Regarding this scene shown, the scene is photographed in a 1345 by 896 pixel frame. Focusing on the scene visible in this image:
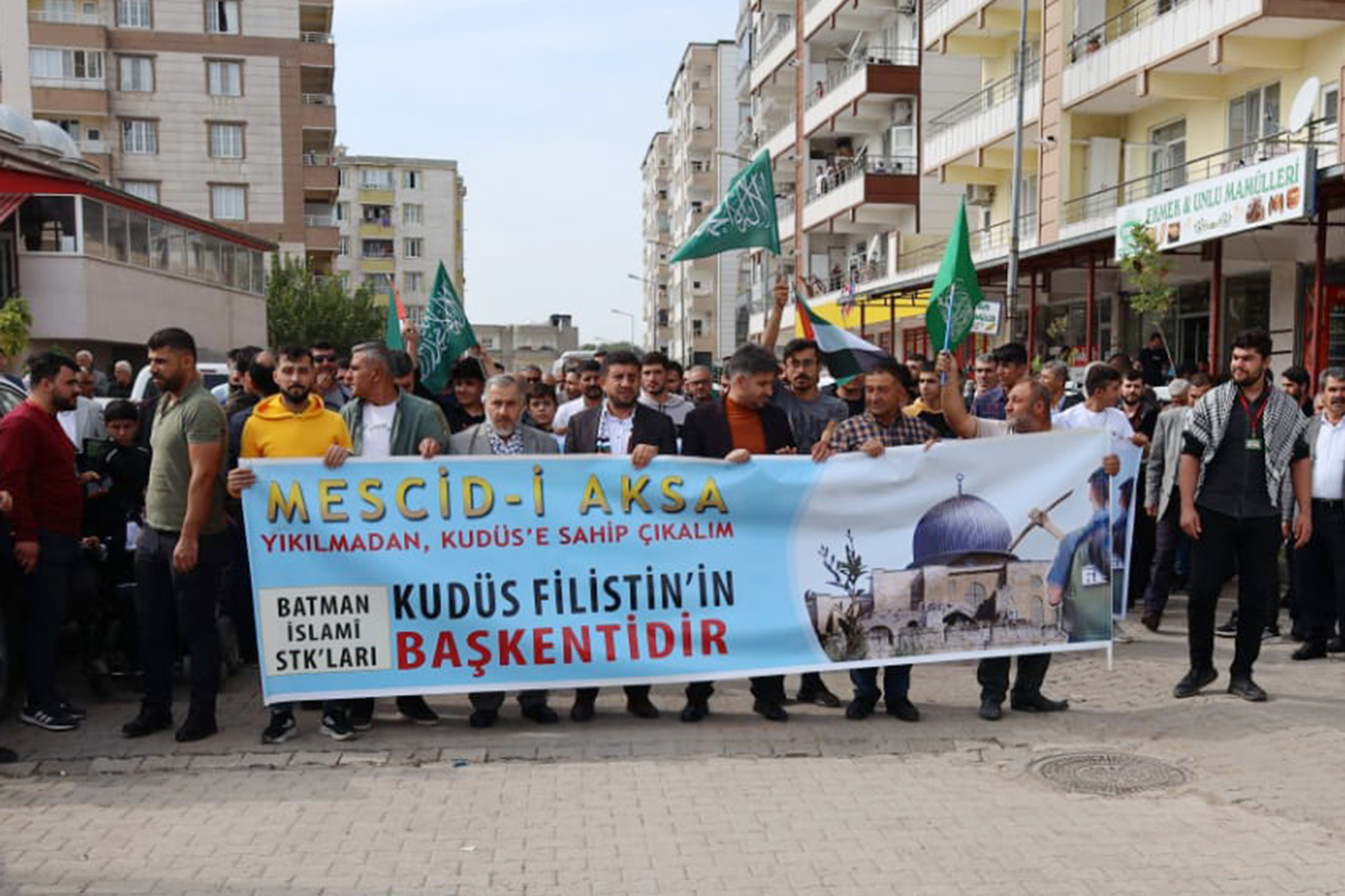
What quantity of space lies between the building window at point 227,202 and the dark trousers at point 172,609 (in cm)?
5360

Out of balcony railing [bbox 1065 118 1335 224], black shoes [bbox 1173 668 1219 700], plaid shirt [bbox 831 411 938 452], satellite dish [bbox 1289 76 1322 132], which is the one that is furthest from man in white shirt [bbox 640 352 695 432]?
satellite dish [bbox 1289 76 1322 132]

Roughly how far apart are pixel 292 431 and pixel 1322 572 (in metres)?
6.85

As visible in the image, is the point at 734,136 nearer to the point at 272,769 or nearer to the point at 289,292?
the point at 289,292

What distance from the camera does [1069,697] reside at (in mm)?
7496

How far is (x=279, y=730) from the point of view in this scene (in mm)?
6566

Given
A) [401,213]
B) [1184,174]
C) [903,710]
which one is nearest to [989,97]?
[1184,174]

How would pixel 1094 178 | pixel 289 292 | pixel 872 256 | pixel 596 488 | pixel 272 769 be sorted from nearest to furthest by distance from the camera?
pixel 272 769 → pixel 596 488 → pixel 1094 178 → pixel 872 256 → pixel 289 292

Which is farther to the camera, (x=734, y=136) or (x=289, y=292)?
(x=734, y=136)

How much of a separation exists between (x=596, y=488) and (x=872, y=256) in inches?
1500

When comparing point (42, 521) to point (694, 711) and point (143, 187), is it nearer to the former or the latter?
point (694, 711)

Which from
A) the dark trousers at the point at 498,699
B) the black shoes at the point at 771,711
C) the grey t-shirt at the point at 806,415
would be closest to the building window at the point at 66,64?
the grey t-shirt at the point at 806,415

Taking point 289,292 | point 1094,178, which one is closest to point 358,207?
point 289,292

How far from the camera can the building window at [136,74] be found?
56.2 meters

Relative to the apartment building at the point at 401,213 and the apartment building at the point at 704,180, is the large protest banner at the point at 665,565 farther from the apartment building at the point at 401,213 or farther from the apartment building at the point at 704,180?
the apartment building at the point at 401,213
